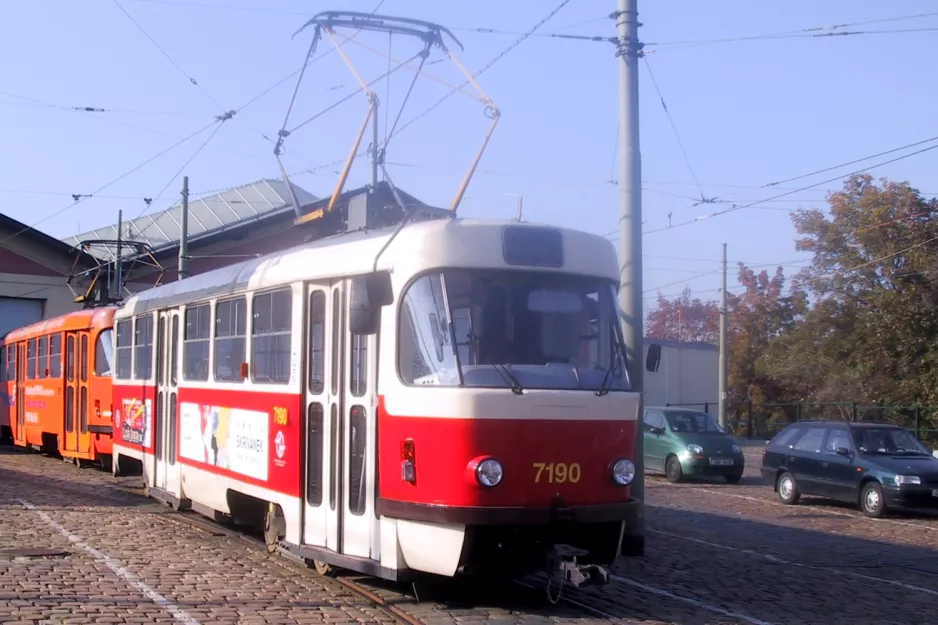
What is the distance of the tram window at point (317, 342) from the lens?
9523mm

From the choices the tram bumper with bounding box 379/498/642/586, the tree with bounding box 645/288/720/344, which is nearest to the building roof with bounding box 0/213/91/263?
the tram bumper with bounding box 379/498/642/586

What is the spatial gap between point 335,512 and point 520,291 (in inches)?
94.3

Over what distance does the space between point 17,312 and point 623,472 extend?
35.6 meters

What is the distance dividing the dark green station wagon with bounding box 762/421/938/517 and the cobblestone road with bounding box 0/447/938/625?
1.05 meters

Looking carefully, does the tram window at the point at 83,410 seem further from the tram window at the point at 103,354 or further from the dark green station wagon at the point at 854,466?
the dark green station wagon at the point at 854,466

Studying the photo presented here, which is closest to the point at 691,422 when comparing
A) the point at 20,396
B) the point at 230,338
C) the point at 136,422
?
the point at 136,422

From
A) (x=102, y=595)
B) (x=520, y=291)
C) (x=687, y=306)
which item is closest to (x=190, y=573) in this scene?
(x=102, y=595)

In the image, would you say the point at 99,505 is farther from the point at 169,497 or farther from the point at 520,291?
the point at 520,291

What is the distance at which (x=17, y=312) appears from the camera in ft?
131

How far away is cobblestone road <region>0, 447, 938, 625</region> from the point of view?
8562 millimetres

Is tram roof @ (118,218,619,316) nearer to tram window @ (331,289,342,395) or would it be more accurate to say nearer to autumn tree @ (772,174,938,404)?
tram window @ (331,289,342,395)

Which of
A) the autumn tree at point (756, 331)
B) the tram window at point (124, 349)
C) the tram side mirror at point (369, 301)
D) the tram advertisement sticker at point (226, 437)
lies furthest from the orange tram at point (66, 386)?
the autumn tree at point (756, 331)

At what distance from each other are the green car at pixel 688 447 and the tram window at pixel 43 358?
12573 millimetres

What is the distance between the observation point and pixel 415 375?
8.42 meters
